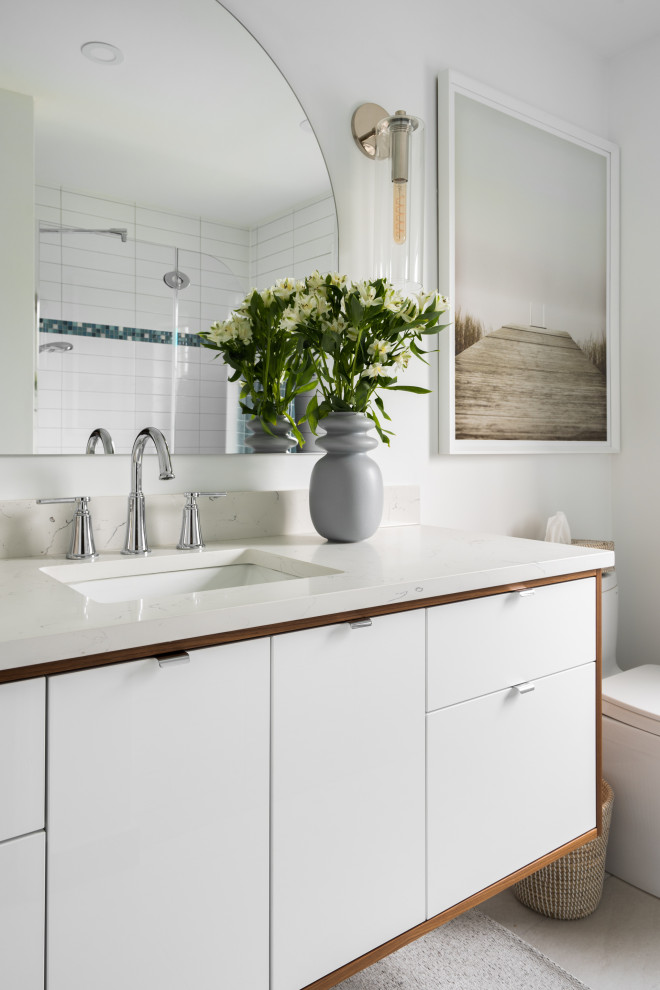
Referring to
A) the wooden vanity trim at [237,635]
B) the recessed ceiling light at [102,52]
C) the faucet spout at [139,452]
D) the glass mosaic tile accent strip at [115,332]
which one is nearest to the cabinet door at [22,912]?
the wooden vanity trim at [237,635]

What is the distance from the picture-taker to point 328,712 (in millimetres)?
1037

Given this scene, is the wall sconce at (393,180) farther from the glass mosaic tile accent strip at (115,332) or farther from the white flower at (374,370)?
the glass mosaic tile accent strip at (115,332)

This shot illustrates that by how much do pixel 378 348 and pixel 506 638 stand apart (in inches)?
25.0

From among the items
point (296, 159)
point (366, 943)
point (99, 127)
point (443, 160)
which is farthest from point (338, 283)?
point (366, 943)

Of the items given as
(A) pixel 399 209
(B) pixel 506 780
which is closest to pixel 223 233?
(A) pixel 399 209

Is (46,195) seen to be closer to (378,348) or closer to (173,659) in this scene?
(378,348)

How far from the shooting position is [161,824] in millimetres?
878

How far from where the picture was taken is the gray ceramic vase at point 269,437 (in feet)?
5.30

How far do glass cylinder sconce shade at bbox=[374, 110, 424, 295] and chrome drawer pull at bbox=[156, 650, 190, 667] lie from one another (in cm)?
120

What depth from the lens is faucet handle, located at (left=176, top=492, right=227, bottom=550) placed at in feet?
4.62

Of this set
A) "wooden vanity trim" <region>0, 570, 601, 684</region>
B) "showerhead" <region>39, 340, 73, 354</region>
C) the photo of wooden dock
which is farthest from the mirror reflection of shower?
the photo of wooden dock

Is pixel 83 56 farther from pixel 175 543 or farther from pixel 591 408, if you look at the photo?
pixel 591 408

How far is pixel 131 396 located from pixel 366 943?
1.08 meters

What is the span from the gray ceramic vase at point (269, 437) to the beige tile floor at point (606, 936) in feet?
4.27
